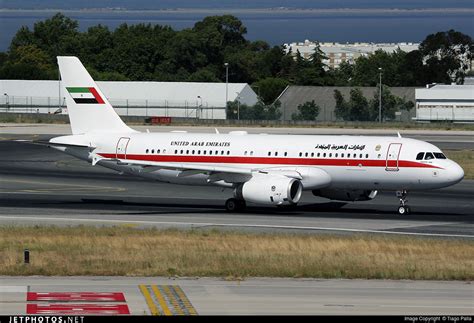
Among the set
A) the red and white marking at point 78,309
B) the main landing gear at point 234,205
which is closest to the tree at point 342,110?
the main landing gear at point 234,205

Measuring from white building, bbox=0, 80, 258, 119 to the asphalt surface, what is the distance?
82.1 m

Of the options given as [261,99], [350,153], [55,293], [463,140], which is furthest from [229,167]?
[261,99]

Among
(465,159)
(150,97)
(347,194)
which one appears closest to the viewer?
(347,194)

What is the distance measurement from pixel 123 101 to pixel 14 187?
9494 cm

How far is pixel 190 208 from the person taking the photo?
54.2 metres

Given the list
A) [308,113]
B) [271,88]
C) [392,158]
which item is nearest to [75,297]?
[392,158]

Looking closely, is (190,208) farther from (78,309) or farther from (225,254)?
(78,309)

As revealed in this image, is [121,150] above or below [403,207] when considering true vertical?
above

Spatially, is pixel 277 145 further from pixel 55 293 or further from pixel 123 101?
pixel 123 101

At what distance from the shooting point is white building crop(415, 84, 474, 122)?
14775 cm

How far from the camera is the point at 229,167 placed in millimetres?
53406

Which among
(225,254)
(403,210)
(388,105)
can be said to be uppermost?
(388,105)

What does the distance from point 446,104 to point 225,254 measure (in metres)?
116

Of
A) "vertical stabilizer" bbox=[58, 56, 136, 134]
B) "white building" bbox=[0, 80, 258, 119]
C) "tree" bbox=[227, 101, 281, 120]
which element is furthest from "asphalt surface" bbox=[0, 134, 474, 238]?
"white building" bbox=[0, 80, 258, 119]
